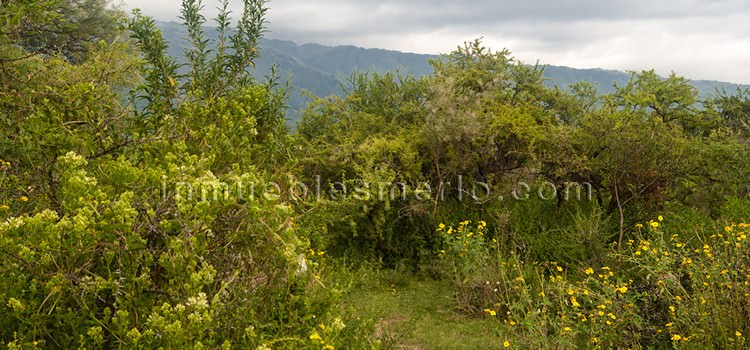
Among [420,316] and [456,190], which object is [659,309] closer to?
[420,316]

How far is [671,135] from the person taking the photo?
6.69 metres

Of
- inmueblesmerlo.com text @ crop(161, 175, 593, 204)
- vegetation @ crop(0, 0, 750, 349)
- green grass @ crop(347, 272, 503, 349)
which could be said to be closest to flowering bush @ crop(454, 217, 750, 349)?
vegetation @ crop(0, 0, 750, 349)

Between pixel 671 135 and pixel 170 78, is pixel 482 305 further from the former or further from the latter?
pixel 170 78

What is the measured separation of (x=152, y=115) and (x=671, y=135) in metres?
6.33

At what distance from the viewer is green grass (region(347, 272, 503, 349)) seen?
4.99m

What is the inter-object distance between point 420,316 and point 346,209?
2.03m

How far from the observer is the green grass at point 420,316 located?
4.99 m

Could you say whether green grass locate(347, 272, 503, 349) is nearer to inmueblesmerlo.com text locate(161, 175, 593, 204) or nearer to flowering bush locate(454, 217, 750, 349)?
flowering bush locate(454, 217, 750, 349)

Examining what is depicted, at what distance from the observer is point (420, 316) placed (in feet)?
18.7

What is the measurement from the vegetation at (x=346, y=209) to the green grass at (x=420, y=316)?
0.04 meters

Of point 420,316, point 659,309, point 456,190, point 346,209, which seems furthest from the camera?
point 456,190

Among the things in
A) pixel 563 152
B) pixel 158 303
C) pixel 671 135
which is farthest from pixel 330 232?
pixel 158 303

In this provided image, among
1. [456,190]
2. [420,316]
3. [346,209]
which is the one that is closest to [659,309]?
[420,316]

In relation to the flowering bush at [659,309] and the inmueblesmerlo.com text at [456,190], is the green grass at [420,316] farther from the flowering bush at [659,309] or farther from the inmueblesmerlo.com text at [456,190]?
the inmueblesmerlo.com text at [456,190]
